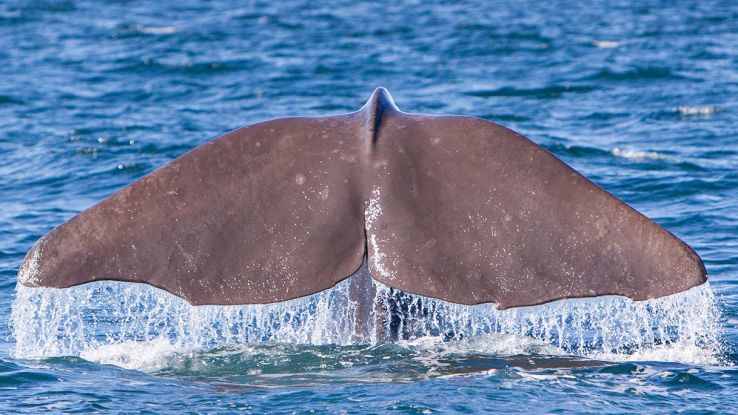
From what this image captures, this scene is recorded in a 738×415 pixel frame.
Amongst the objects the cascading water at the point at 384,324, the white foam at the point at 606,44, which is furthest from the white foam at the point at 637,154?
the white foam at the point at 606,44

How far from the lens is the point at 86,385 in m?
7.37

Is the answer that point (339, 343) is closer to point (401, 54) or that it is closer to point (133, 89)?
point (133, 89)

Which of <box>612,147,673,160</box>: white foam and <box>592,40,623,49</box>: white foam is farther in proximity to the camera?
<box>592,40,623,49</box>: white foam

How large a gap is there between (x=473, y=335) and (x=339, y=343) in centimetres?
97

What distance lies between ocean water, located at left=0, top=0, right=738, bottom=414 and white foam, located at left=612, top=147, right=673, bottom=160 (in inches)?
1.6

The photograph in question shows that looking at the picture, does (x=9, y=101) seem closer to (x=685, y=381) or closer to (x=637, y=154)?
(x=637, y=154)

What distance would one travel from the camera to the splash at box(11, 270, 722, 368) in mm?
6559

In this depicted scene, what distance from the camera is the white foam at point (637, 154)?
1588cm

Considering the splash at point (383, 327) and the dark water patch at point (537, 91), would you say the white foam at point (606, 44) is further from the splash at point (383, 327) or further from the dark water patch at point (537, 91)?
the splash at point (383, 327)

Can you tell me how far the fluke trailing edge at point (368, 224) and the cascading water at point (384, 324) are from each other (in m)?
0.12

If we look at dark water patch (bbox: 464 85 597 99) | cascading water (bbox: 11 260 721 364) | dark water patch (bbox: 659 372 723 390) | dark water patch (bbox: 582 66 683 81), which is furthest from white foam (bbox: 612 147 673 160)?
dark water patch (bbox: 659 372 723 390)

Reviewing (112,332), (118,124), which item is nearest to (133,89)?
(118,124)

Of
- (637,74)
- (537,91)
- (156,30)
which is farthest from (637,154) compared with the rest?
(156,30)

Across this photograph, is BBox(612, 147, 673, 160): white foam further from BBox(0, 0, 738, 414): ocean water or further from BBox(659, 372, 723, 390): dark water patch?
BBox(659, 372, 723, 390): dark water patch
